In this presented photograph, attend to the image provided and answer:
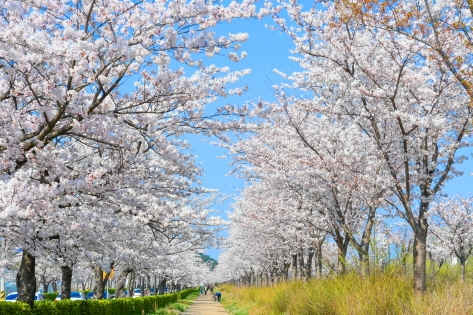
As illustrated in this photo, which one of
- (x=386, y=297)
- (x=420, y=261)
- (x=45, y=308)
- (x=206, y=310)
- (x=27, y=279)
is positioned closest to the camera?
(x=386, y=297)

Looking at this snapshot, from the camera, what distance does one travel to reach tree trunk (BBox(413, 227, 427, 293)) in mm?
9800

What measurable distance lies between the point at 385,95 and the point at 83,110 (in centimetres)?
571

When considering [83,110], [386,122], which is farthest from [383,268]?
[83,110]

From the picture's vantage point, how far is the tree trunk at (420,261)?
980 cm

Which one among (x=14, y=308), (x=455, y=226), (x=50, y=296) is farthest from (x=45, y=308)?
(x=50, y=296)

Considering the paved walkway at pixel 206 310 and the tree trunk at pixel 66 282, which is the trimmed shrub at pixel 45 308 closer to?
the tree trunk at pixel 66 282

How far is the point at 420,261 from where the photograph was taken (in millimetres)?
10094

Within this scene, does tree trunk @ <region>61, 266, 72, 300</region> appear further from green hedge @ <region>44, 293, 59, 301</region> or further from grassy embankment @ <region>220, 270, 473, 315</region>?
green hedge @ <region>44, 293, 59, 301</region>

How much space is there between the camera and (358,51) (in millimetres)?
10656

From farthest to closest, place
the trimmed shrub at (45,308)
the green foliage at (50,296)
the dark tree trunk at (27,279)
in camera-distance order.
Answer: the green foliage at (50,296) → the trimmed shrub at (45,308) → the dark tree trunk at (27,279)

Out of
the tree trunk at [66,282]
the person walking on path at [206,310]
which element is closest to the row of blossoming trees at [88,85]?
the tree trunk at [66,282]

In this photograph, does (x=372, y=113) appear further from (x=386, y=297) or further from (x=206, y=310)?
(x=206, y=310)

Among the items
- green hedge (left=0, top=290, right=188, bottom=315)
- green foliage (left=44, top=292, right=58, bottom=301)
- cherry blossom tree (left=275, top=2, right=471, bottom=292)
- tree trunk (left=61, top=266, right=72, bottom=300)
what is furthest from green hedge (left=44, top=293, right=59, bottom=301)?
cherry blossom tree (left=275, top=2, right=471, bottom=292)

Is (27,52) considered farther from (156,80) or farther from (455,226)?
(455,226)
